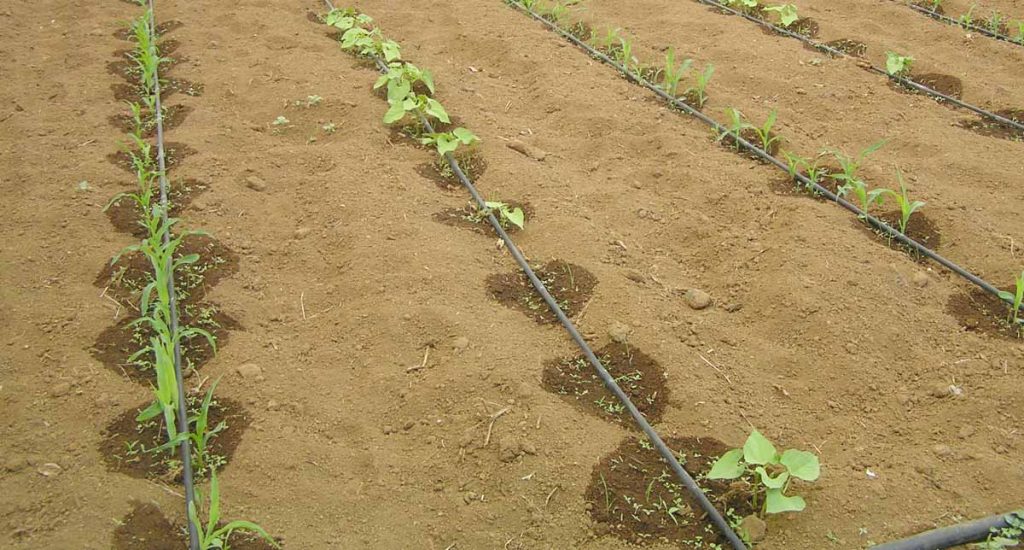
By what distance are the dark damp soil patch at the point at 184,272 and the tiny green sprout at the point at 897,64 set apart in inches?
151

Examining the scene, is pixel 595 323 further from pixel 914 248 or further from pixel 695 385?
pixel 914 248

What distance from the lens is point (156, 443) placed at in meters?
2.51

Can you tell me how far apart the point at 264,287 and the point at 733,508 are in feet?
6.34

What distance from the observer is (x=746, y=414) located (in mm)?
2730

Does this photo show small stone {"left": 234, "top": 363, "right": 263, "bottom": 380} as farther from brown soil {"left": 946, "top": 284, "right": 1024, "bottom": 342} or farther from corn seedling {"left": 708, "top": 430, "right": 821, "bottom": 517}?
brown soil {"left": 946, "top": 284, "right": 1024, "bottom": 342}

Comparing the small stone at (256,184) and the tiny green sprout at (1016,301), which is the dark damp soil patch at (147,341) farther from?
the tiny green sprout at (1016,301)

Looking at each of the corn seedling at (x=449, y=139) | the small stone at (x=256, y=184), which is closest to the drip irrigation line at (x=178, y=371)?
the small stone at (x=256, y=184)

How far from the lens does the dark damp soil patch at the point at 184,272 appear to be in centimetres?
309

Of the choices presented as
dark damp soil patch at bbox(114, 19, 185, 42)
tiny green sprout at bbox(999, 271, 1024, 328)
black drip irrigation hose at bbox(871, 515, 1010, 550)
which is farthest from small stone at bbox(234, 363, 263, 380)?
dark damp soil patch at bbox(114, 19, 185, 42)

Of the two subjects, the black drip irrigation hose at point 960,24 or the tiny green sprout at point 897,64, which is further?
the black drip irrigation hose at point 960,24

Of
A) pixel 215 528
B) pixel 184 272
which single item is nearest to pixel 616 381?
pixel 215 528

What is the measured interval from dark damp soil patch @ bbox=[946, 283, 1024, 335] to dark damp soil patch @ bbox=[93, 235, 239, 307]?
283cm

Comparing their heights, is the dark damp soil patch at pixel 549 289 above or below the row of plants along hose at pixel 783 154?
below

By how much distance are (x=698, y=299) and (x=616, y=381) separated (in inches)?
22.8
